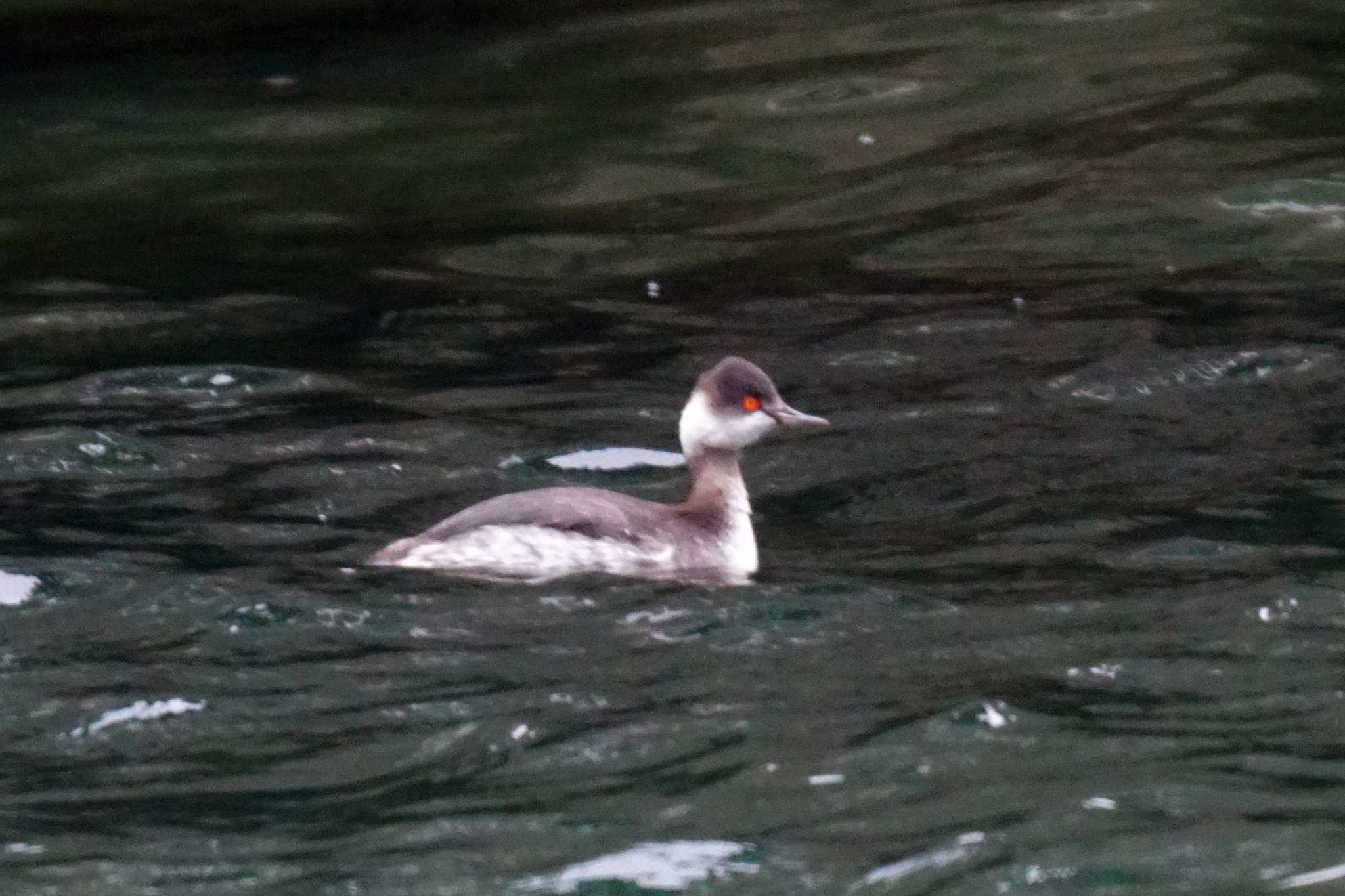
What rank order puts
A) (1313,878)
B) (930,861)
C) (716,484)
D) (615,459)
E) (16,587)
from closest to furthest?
(1313,878) < (930,861) < (16,587) < (716,484) < (615,459)

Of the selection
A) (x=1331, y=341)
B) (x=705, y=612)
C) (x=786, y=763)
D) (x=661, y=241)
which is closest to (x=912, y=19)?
(x=661, y=241)

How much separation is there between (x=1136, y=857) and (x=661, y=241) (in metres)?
10.1

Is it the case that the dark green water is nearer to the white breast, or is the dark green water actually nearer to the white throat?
the white breast

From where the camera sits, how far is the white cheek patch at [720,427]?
10.3 meters

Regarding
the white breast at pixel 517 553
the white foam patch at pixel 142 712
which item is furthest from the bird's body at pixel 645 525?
the white foam patch at pixel 142 712

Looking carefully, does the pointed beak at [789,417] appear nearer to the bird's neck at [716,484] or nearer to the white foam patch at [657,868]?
the bird's neck at [716,484]

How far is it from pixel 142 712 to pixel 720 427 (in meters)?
3.17

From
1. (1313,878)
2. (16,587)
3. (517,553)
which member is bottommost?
(1313,878)

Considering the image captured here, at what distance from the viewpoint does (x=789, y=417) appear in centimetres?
1027

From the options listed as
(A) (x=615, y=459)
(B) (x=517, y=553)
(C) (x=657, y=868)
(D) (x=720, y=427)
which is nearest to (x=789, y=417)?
(D) (x=720, y=427)

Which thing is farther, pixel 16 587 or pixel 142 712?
pixel 16 587

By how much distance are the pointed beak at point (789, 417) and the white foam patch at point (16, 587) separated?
2.96 m

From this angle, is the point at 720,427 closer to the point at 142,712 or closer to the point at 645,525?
the point at 645,525

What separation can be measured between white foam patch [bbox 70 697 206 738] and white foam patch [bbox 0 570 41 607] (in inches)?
53.3
